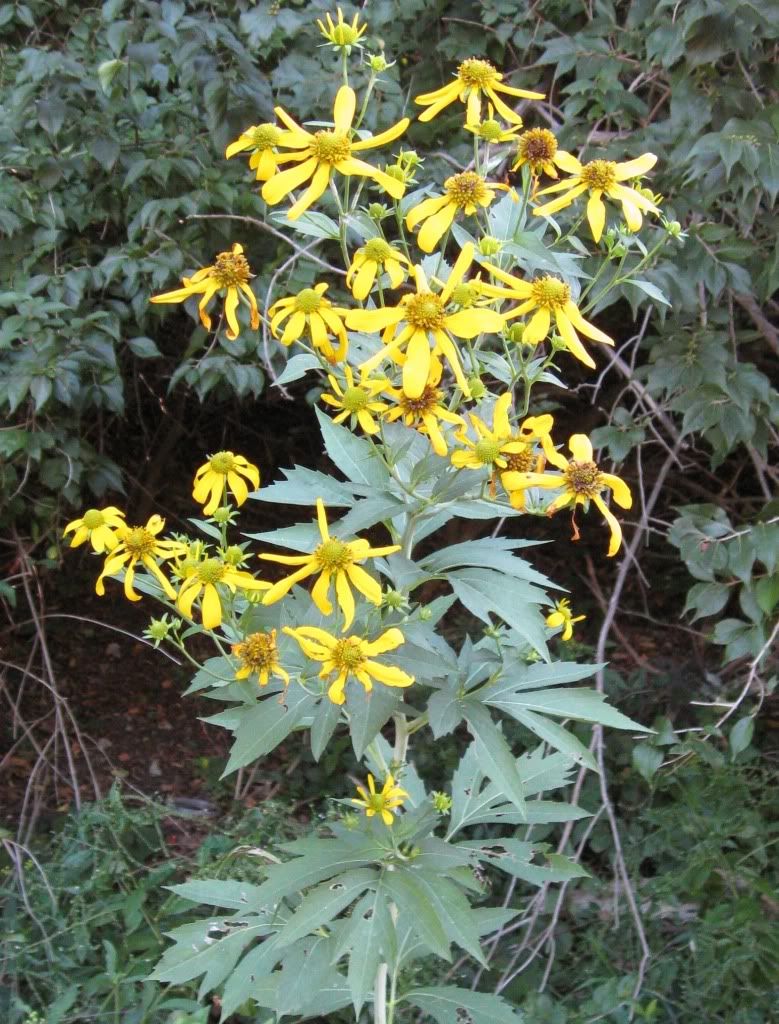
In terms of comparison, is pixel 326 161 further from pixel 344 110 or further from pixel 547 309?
pixel 547 309

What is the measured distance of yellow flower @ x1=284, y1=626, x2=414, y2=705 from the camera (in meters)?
1.14

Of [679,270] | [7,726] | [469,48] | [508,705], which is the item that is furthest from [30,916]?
[469,48]

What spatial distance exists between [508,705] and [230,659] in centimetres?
37

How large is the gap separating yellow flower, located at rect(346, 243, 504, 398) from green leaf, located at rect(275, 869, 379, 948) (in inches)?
26.5

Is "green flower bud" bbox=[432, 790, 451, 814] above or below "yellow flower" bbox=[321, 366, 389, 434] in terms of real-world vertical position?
below

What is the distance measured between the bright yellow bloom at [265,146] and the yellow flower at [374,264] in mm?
137

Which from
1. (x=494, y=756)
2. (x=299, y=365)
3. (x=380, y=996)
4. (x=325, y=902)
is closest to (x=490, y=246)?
(x=299, y=365)

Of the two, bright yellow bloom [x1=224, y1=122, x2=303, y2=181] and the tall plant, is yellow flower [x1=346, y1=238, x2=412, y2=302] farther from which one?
bright yellow bloom [x1=224, y1=122, x2=303, y2=181]

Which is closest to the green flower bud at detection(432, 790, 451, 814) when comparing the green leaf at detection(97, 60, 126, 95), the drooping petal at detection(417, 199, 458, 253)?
the drooping petal at detection(417, 199, 458, 253)

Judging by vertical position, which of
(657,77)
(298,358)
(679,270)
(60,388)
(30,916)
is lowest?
(30,916)

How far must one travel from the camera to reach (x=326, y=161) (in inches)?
47.4

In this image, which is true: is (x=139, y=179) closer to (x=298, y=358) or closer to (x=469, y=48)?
(x=469, y=48)

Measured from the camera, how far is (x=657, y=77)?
8.02ft

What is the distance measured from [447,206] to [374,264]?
11cm
